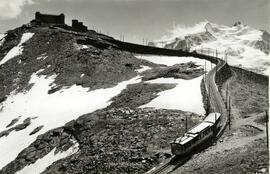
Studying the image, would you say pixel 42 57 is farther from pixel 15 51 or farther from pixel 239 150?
pixel 239 150

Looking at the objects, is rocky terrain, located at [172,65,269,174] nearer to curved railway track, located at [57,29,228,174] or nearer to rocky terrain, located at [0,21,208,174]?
curved railway track, located at [57,29,228,174]

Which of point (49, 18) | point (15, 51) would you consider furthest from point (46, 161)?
point (49, 18)

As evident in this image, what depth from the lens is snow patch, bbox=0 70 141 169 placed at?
71.6 metres

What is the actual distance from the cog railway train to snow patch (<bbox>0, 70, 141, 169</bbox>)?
2778 cm

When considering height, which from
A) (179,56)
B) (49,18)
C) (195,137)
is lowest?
(195,137)

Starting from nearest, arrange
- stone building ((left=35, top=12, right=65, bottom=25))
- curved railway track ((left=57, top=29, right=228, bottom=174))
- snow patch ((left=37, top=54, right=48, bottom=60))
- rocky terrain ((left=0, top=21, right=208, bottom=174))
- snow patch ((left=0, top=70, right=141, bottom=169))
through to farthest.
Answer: curved railway track ((left=57, top=29, right=228, bottom=174)) < rocky terrain ((left=0, top=21, right=208, bottom=174)) < snow patch ((left=0, top=70, right=141, bottom=169)) < snow patch ((left=37, top=54, right=48, bottom=60)) < stone building ((left=35, top=12, right=65, bottom=25))

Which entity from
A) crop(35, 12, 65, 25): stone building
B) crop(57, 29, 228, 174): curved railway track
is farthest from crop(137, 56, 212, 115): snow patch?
crop(35, 12, 65, 25): stone building

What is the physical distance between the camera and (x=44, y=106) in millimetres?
86875

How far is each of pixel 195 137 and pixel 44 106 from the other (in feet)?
Answer: 158

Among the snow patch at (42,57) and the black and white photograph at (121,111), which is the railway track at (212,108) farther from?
the snow patch at (42,57)

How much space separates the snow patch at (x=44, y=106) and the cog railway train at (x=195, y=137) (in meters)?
27.8

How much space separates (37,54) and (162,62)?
36055 millimetres

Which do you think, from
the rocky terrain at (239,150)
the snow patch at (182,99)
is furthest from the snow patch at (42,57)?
the rocky terrain at (239,150)

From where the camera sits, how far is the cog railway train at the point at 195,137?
1768 inches
